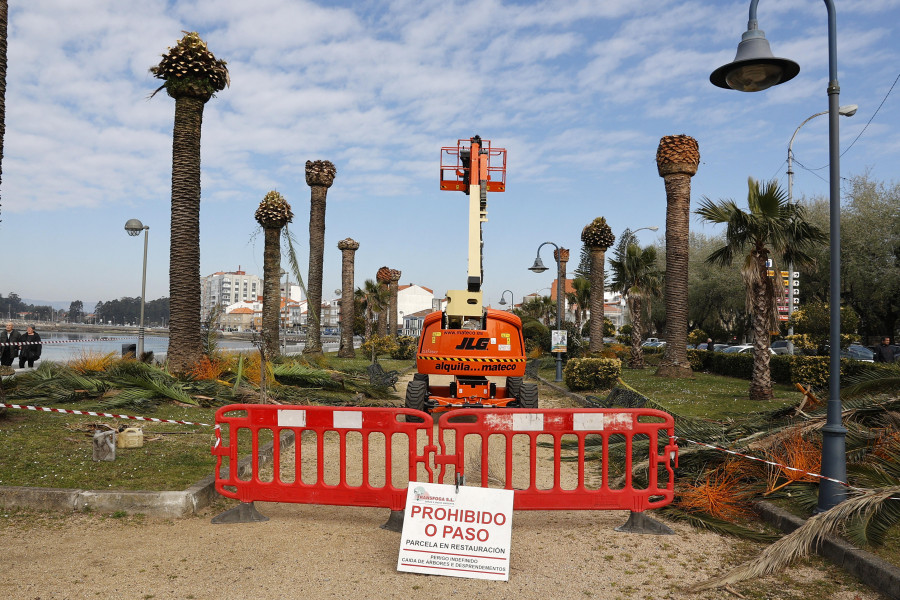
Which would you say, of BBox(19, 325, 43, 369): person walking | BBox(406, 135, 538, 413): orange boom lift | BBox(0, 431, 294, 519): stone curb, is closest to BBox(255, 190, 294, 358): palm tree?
BBox(19, 325, 43, 369): person walking

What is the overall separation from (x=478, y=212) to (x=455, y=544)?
812cm

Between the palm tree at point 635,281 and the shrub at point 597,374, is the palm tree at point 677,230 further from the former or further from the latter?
the palm tree at point 635,281

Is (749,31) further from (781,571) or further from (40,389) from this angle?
(40,389)

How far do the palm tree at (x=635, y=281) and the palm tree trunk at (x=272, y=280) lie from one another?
1479cm

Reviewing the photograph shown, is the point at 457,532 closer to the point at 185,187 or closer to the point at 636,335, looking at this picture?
the point at 185,187

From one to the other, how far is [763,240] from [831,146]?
9.83 meters

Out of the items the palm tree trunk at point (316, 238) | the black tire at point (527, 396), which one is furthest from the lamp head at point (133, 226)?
the black tire at point (527, 396)

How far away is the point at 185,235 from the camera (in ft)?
48.4

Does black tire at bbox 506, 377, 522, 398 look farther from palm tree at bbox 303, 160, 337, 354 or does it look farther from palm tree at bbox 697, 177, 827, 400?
palm tree at bbox 303, 160, 337, 354

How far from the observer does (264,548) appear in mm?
5363

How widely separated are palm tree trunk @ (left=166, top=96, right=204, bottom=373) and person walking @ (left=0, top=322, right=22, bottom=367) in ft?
20.7

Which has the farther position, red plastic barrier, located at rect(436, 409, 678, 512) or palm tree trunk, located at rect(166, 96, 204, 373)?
palm tree trunk, located at rect(166, 96, 204, 373)

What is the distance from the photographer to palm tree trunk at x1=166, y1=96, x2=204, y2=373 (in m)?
14.6

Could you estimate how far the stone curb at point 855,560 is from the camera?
449cm
